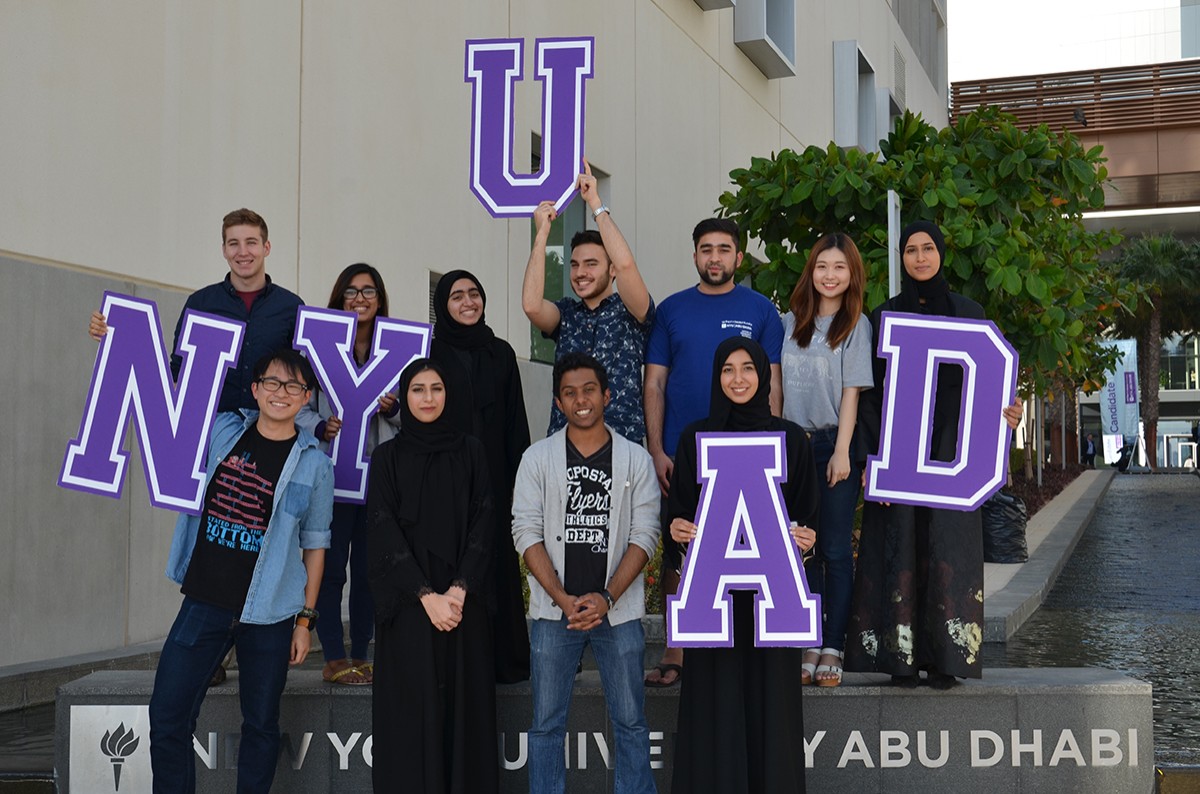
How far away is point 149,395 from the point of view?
16.6ft

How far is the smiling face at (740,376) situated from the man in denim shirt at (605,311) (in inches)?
30.7

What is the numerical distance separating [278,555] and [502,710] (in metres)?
1.24

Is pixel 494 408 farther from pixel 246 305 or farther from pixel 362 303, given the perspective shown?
pixel 246 305

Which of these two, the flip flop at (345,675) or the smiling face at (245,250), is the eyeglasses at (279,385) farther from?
the flip flop at (345,675)

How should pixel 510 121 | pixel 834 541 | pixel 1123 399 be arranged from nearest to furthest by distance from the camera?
pixel 834 541, pixel 510 121, pixel 1123 399

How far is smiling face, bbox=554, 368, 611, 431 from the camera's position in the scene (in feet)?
15.4

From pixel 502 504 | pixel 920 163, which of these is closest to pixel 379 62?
pixel 920 163

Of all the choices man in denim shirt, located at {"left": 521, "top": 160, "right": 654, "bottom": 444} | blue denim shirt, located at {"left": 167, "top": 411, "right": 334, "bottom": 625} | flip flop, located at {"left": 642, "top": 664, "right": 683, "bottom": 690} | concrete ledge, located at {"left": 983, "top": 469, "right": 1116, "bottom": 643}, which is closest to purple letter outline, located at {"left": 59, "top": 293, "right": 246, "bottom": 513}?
blue denim shirt, located at {"left": 167, "top": 411, "right": 334, "bottom": 625}

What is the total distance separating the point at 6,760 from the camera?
5508mm

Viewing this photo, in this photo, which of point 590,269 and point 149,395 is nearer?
point 149,395

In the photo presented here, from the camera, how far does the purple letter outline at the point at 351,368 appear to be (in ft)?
17.6

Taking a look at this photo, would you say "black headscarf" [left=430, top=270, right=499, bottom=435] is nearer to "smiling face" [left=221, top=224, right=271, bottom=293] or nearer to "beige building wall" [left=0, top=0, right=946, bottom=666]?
"smiling face" [left=221, top=224, right=271, bottom=293]

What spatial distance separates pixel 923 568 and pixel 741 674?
1.07 metres

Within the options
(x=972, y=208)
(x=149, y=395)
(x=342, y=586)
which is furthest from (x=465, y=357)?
(x=972, y=208)
